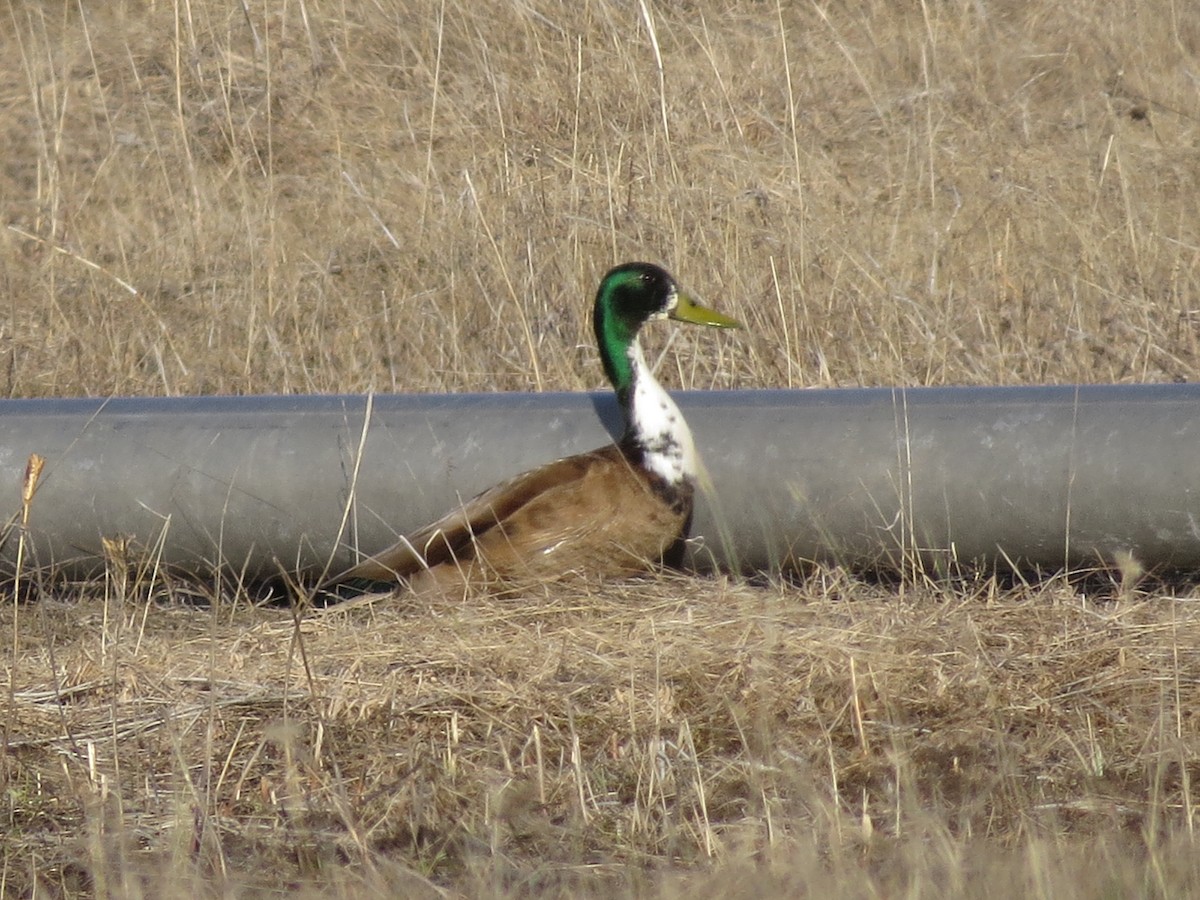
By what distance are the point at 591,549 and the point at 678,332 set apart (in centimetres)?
177

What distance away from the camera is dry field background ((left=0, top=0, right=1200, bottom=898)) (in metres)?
2.63

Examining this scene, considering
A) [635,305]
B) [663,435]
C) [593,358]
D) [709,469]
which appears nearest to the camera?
[709,469]

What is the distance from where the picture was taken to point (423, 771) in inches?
112

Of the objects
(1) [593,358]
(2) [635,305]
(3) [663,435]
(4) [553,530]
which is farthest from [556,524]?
(1) [593,358]

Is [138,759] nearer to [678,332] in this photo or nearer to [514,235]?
[678,332]

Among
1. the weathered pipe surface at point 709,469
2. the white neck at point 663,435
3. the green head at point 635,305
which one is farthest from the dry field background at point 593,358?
the green head at point 635,305

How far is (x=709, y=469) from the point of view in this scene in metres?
3.97

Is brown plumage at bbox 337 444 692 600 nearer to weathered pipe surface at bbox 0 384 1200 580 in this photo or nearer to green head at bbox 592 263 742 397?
weathered pipe surface at bbox 0 384 1200 580

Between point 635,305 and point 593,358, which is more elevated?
point 635,305

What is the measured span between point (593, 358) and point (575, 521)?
181cm

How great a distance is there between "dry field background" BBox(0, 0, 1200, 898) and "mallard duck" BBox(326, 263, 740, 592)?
0.16 meters

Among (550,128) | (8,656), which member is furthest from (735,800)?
(550,128)

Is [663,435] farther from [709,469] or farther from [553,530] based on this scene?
[553,530]

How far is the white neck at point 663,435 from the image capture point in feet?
13.3
